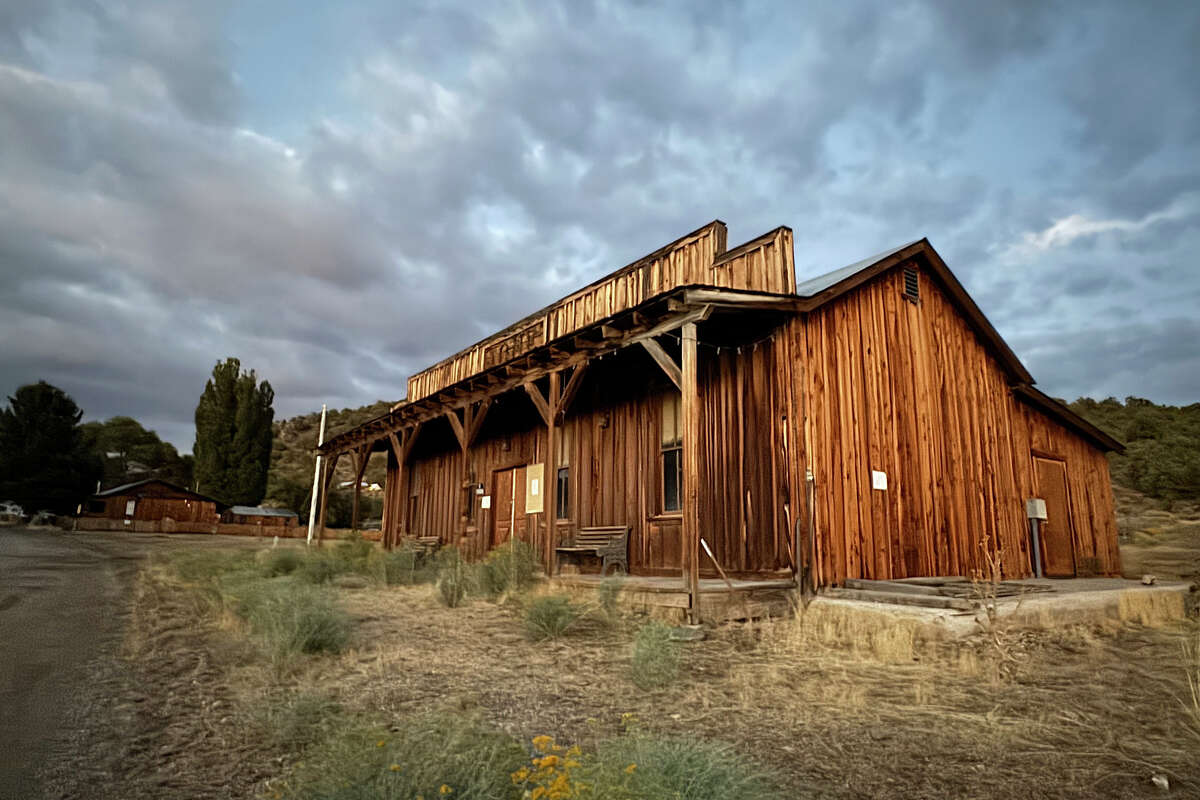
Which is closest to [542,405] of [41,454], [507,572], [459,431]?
[507,572]

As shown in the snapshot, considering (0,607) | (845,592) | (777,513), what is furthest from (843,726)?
(0,607)

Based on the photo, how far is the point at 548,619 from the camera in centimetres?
723

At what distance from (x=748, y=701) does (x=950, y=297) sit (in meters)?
9.94

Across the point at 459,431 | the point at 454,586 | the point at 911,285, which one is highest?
the point at 911,285

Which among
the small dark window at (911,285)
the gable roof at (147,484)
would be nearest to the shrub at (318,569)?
the small dark window at (911,285)

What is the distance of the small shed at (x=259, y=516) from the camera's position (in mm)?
49000

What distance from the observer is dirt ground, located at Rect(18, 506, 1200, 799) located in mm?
3645

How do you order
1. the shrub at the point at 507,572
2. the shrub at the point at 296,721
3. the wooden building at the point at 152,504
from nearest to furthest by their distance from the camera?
1. the shrub at the point at 296,721
2. the shrub at the point at 507,572
3. the wooden building at the point at 152,504

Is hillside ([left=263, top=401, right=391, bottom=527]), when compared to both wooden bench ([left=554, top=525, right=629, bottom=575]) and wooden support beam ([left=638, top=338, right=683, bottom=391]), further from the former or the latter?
wooden support beam ([left=638, top=338, right=683, bottom=391])

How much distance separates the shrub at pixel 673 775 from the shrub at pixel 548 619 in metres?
3.68

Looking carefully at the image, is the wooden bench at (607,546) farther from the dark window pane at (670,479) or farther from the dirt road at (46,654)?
the dirt road at (46,654)

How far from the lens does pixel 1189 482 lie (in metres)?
27.1

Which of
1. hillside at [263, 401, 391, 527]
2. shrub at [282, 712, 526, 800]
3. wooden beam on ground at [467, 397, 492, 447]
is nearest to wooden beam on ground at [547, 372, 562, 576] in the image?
wooden beam on ground at [467, 397, 492, 447]

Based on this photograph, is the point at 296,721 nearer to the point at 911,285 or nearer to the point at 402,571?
the point at 402,571
